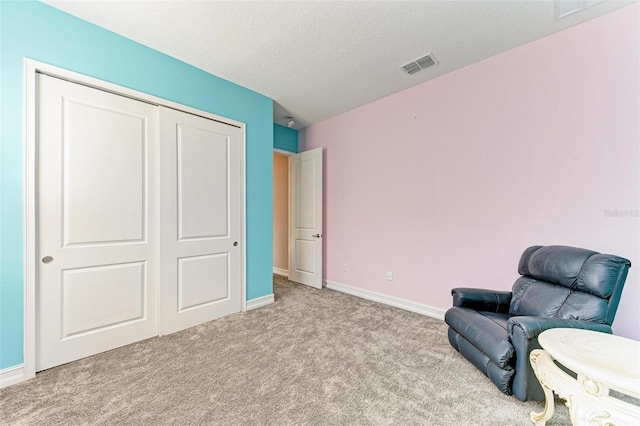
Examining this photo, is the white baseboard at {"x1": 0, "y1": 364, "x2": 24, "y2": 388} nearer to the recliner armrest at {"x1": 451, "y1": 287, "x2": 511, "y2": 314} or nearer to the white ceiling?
the white ceiling

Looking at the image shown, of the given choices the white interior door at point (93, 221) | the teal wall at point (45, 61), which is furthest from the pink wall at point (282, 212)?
the white interior door at point (93, 221)

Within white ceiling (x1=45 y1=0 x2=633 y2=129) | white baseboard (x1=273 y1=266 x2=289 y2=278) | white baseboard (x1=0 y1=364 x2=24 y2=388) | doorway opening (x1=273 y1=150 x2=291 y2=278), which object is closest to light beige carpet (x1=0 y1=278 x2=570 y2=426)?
white baseboard (x1=0 y1=364 x2=24 y2=388)

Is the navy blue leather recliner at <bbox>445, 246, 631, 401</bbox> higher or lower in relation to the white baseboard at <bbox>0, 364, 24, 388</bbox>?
higher

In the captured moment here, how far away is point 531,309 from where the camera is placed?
196cm

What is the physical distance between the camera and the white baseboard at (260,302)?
324 cm

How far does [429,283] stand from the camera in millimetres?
3096

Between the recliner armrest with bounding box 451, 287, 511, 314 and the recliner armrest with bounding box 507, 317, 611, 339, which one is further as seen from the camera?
the recliner armrest with bounding box 451, 287, 511, 314

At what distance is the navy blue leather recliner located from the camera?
158cm

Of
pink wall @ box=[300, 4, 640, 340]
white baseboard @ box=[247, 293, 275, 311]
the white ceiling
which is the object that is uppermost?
the white ceiling

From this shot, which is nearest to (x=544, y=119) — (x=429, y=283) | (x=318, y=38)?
(x=429, y=283)

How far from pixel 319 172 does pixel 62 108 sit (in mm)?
2999

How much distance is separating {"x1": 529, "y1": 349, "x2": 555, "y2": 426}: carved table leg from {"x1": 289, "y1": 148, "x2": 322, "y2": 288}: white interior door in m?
2.99

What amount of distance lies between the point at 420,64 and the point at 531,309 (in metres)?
2.53

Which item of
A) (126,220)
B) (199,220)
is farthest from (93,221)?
(199,220)
